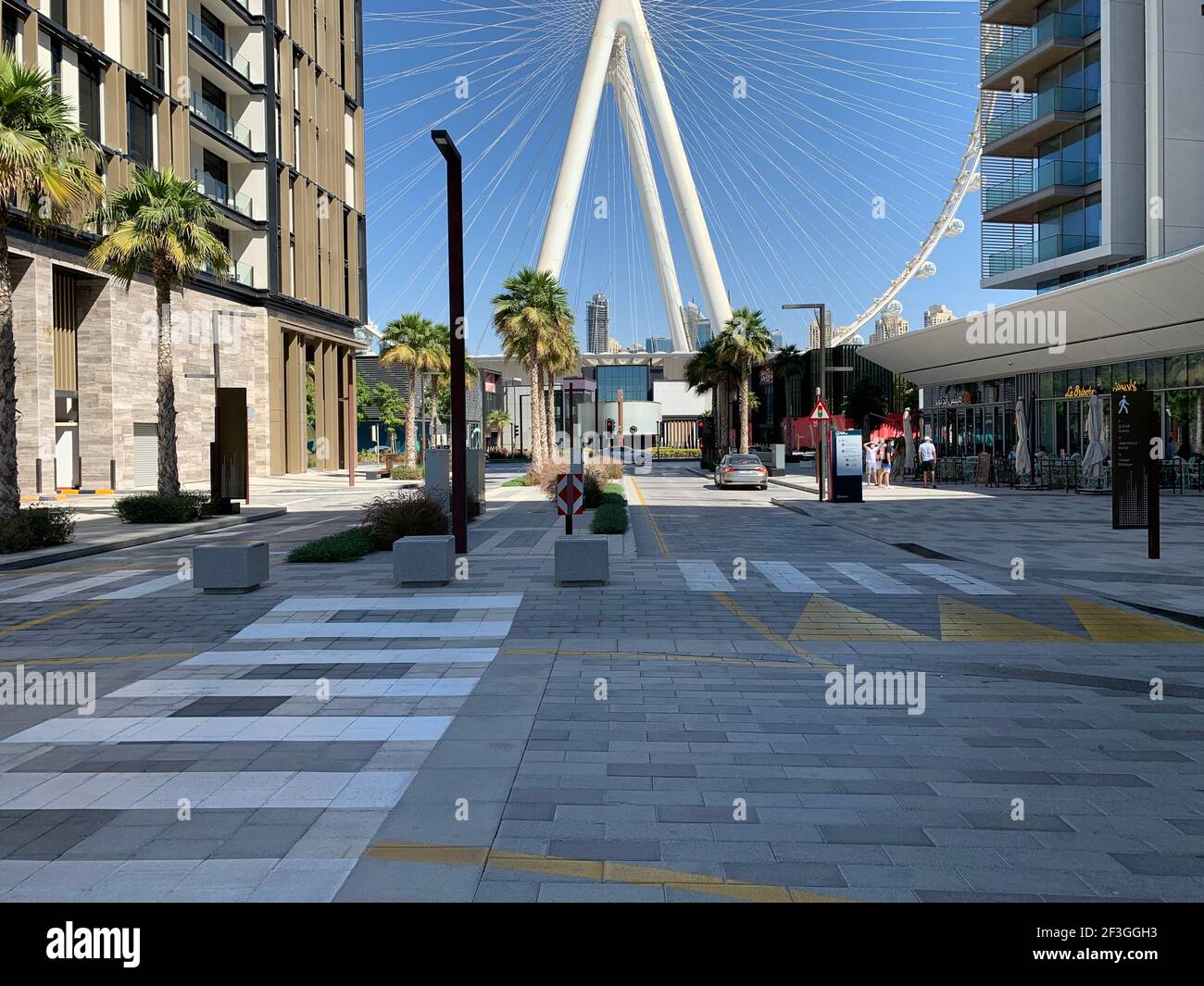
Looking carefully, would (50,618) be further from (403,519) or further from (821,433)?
(821,433)

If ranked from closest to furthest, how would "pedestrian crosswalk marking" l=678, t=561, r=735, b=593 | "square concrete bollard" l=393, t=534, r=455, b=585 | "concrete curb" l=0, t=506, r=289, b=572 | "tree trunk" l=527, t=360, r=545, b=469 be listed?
"pedestrian crosswalk marking" l=678, t=561, r=735, b=593
"square concrete bollard" l=393, t=534, r=455, b=585
"concrete curb" l=0, t=506, r=289, b=572
"tree trunk" l=527, t=360, r=545, b=469

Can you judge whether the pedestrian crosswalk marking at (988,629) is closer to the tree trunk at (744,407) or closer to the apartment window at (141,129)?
the apartment window at (141,129)

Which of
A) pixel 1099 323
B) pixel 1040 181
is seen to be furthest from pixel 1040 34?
Result: pixel 1099 323

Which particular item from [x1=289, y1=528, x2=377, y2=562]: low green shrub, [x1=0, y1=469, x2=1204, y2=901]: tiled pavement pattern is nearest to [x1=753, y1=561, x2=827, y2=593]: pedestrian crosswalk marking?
[x1=0, y1=469, x2=1204, y2=901]: tiled pavement pattern

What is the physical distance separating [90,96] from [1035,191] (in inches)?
1416

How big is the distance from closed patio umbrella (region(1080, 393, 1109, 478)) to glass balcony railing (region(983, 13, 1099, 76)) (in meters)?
16.4

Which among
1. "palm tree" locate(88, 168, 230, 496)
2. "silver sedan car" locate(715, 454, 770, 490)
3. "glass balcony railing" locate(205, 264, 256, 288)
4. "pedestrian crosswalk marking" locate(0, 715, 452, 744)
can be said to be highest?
"glass balcony railing" locate(205, 264, 256, 288)

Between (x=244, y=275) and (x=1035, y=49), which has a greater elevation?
(x=1035, y=49)

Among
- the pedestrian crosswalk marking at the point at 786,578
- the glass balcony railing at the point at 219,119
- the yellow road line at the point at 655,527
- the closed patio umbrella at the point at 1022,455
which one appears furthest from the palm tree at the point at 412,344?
the pedestrian crosswalk marking at the point at 786,578

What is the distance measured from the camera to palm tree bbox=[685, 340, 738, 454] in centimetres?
6028

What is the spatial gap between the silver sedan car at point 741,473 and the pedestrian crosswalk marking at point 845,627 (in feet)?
90.2

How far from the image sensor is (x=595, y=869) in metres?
4.44

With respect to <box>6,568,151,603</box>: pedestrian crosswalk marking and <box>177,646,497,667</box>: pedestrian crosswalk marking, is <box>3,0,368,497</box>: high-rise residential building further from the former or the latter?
<box>177,646,497,667</box>: pedestrian crosswalk marking
